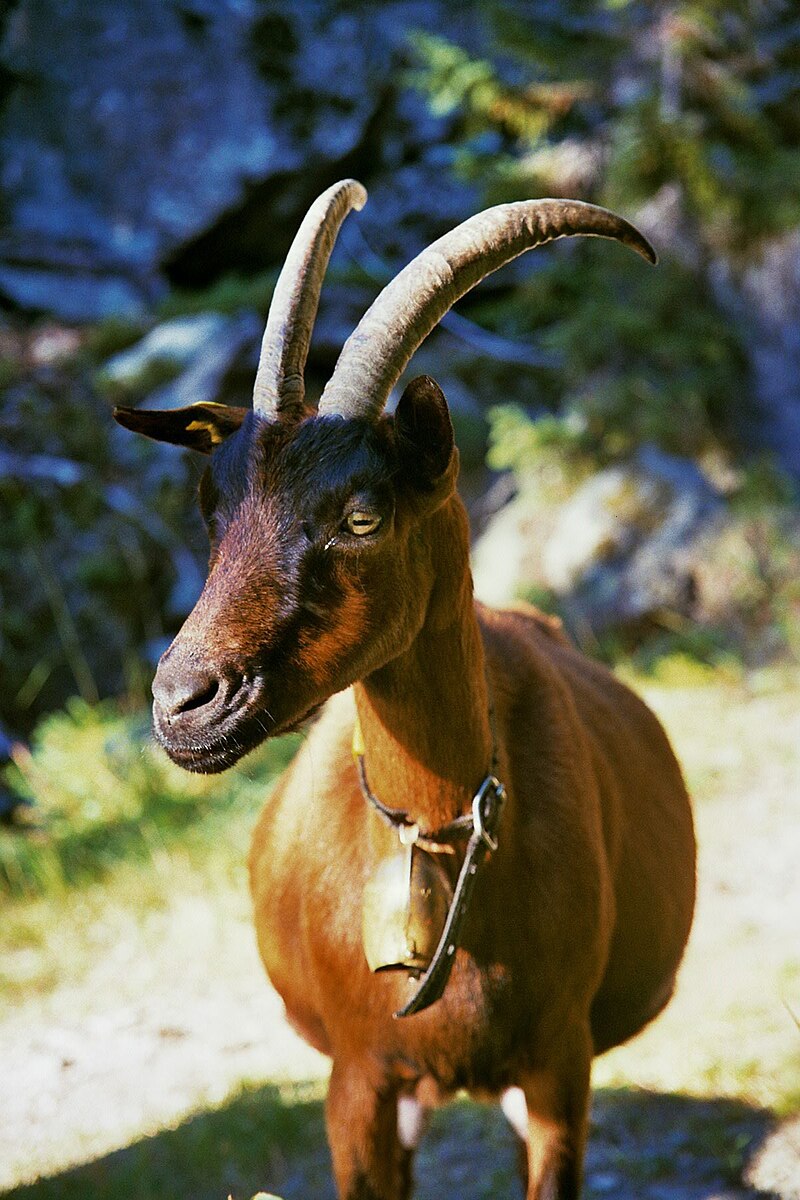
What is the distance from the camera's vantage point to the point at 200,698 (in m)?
2.12

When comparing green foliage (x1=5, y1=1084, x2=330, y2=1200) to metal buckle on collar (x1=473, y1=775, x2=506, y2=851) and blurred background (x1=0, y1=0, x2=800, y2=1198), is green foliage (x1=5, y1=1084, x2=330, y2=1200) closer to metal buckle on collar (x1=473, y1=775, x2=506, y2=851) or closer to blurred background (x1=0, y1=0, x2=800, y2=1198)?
blurred background (x1=0, y1=0, x2=800, y2=1198)

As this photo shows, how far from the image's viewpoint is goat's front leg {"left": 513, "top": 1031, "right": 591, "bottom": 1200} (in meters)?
2.71

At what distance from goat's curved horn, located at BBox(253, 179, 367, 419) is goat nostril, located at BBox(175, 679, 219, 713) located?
1.96 ft

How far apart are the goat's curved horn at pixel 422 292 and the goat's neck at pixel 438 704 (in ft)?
1.10

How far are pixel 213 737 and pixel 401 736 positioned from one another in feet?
1.86

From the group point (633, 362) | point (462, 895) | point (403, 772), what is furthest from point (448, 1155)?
point (633, 362)

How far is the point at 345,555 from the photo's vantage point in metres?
2.28

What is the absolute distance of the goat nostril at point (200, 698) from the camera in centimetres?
211

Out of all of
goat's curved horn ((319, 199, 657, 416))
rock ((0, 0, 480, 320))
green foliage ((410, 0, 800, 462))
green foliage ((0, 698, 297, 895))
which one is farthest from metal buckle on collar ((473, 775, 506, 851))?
rock ((0, 0, 480, 320))

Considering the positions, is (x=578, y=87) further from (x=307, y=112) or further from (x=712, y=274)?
(x=307, y=112)

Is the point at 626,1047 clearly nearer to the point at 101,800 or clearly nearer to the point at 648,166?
the point at 101,800

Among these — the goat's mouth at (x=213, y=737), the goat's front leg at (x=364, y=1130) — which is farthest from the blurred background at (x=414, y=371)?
the goat's front leg at (x=364, y=1130)

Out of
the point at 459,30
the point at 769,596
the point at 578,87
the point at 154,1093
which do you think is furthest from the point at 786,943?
the point at 459,30

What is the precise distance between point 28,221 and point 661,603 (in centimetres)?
808
